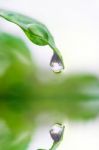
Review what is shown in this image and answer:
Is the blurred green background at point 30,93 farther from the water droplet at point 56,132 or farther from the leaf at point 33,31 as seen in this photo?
the leaf at point 33,31

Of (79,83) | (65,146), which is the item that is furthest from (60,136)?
(79,83)

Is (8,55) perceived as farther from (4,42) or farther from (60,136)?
(60,136)

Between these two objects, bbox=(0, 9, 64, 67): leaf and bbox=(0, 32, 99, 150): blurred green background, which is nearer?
bbox=(0, 9, 64, 67): leaf

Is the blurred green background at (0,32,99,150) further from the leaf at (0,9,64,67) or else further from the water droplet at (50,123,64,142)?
the leaf at (0,9,64,67)

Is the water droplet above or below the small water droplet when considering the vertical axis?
below

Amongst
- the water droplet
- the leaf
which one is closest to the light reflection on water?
the water droplet

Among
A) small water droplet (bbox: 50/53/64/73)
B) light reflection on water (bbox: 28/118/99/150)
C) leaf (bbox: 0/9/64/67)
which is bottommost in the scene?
light reflection on water (bbox: 28/118/99/150)

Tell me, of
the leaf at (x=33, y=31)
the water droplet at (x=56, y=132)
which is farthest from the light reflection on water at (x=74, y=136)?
the leaf at (x=33, y=31)
